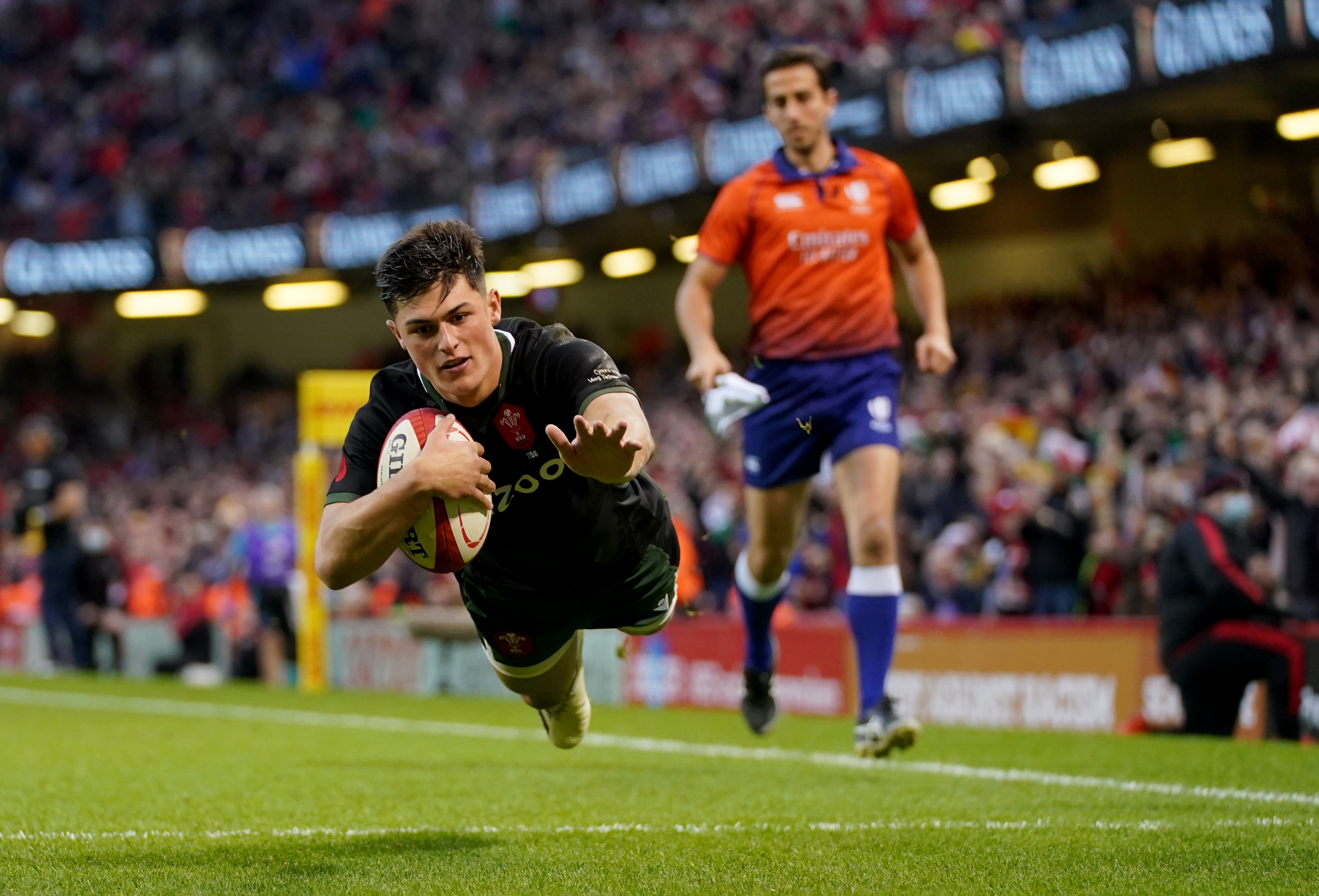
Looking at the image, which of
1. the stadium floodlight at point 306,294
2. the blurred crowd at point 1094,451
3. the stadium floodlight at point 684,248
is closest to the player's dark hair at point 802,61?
the blurred crowd at point 1094,451

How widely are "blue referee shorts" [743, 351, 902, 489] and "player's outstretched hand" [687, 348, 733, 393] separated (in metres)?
0.29

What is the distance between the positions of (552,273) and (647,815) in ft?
78.5

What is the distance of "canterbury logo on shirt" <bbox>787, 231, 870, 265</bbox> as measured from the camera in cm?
686

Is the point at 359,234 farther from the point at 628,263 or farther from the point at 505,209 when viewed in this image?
the point at 628,263

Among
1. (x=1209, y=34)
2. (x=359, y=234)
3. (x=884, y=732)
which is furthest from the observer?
(x=359, y=234)

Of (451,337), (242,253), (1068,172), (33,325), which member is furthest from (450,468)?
(33,325)

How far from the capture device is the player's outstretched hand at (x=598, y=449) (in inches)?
156

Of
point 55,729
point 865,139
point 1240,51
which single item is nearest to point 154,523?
point 865,139

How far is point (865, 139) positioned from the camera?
18.6 meters

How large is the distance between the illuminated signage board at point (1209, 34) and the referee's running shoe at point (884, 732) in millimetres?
9751

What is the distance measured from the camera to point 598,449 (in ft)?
13.3

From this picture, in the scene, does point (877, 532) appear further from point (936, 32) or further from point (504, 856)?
point (936, 32)

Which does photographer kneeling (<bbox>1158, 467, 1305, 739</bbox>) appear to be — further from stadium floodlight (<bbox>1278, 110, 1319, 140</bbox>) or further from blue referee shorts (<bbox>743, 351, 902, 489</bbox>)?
stadium floodlight (<bbox>1278, 110, 1319, 140</bbox>)

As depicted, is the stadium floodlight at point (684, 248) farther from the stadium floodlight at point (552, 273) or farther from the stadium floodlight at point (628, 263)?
the stadium floodlight at point (552, 273)
